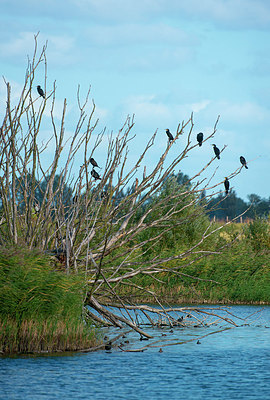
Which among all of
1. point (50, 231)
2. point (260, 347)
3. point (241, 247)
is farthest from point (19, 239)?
point (241, 247)

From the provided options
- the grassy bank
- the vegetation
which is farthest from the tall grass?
the grassy bank

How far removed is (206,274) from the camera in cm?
2898

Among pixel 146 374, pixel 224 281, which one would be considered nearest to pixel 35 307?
pixel 146 374

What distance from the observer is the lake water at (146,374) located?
1103 centimetres

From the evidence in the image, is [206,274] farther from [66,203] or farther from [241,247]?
[66,203]

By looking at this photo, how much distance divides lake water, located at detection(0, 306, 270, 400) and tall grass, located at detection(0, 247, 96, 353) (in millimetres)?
379

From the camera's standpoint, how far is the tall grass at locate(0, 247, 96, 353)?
13500 mm

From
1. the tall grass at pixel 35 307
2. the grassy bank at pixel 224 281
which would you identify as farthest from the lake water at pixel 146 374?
the grassy bank at pixel 224 281

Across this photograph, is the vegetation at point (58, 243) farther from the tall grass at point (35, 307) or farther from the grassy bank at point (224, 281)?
the grassy bank at point (224, 281)

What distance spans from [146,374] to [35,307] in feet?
9.08

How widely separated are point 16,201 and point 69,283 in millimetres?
3113

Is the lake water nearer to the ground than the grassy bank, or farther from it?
nearer to the ground

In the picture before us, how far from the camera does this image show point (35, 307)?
13750 mm

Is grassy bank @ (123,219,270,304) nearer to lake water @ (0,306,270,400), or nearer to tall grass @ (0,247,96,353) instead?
lake water @ (0,306,270,400)
